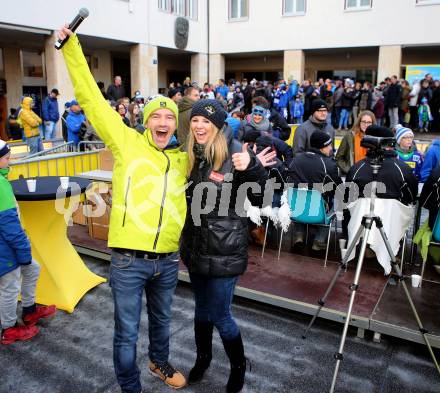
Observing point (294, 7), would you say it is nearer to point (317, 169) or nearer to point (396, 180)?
point (317, 169)

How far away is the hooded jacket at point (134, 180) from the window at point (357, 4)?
20.1m

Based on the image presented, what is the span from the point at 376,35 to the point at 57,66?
13577mm

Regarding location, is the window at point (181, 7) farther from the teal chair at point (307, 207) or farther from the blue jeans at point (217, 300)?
the blue jeans at point (217, 300)

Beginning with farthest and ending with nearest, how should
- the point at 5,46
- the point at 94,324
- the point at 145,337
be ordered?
the point at 5,46, the point at 94,324, the point at 145,337

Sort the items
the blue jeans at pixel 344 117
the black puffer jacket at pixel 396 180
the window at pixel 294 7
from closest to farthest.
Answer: the black puffer jacket at pixel 396 180, the blue jeans at pixel 344 117, the window at pixel 294 7

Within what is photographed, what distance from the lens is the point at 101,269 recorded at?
4.95 meters

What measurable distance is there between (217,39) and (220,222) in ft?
73.7

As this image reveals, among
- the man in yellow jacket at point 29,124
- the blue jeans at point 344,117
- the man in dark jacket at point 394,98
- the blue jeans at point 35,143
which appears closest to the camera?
the blue jeans at point 35,143

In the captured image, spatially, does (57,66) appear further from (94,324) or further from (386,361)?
(386,361)

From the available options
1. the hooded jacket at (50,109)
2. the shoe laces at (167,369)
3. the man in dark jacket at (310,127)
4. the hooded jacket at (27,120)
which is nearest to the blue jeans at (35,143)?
the hooded jacket at (27,120)

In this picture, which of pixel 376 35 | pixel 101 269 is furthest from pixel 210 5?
pixel 101 269

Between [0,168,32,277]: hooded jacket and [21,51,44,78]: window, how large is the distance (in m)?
17.3

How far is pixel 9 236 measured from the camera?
10.2 feet

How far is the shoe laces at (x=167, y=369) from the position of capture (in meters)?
2.97
